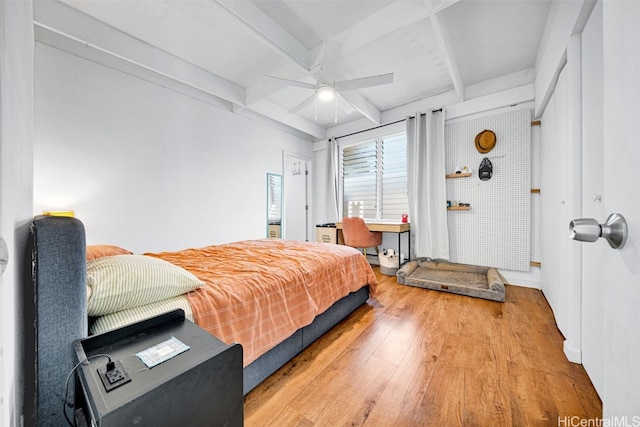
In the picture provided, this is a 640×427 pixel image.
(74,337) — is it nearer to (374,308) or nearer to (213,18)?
(374,308)

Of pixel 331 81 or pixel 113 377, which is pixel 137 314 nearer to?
pixel 113 377

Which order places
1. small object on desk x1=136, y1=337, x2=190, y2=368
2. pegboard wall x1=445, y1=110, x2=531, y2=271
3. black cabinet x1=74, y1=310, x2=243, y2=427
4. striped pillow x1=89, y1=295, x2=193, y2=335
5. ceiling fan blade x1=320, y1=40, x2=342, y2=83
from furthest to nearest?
pegboard wall x1=445, y1=110, x2=531, y2=271 < ceiling fan blade x1=320, y1=40, x2=342, y2=83 < striped pillow x1=89, y1=295, x2=193, y2=335 < small object on desk x1=136, y1=337, x2=190, y2=368 < black cabinet x1=74, y1=310, x2=243, y2=427

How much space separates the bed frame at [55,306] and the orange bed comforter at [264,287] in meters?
0.42

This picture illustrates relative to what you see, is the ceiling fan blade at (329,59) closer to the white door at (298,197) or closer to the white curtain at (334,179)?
the white curtain at (334,179)

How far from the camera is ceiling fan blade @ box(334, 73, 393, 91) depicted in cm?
236

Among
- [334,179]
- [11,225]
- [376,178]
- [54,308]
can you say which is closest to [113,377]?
[54,308]

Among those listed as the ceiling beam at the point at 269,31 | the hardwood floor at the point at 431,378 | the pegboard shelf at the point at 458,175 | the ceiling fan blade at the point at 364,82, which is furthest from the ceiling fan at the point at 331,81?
the hardwood floor at the point at 431,378

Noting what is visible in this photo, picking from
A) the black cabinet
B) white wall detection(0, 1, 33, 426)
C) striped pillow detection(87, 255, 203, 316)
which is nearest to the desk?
striped pillow detection(87, 255, 203, 316)

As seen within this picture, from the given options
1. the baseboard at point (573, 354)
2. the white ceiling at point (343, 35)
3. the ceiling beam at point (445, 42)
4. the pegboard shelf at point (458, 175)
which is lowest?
the baseboard at point (573, 354)

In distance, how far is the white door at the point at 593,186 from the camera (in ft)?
4.34

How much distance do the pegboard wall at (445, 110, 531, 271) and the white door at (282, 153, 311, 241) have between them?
2916 mm

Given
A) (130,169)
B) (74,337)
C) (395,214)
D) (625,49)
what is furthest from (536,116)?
(130,169)

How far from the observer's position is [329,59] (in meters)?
2.41

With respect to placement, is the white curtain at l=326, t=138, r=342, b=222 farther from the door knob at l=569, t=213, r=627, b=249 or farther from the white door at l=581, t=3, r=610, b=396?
the door knob at l=569, t=213, r=627, b=249
